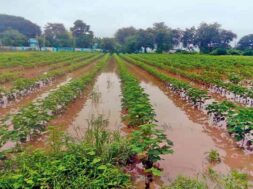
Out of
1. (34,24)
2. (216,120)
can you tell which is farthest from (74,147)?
(34,24)

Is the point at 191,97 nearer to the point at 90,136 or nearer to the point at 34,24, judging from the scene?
the point at 90,136

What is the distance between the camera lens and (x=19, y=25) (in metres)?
116

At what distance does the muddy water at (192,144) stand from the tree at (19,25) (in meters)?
112

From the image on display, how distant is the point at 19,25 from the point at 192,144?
11885cm

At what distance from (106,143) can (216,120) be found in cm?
515

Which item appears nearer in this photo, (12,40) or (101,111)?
(101,111)

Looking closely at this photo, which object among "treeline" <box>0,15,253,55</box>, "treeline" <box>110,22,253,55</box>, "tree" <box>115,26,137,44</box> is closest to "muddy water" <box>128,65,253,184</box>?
"treeline" <box>0,15,253,55</box>

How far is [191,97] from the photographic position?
484 inches

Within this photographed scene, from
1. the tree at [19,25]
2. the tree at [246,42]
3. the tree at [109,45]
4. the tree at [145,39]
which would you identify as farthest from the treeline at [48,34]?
the tree at [246,42]

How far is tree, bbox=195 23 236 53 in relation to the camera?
248 feet

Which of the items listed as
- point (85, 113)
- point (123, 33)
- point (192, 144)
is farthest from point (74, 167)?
point (123, 33)

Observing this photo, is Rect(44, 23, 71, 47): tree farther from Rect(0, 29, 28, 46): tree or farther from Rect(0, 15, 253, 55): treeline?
Rect(0, 29, 28, 46): tree

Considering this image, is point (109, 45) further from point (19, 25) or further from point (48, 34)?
point (19, 25)

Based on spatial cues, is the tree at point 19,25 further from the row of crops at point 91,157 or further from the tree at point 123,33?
the row of crops at point 91,157
